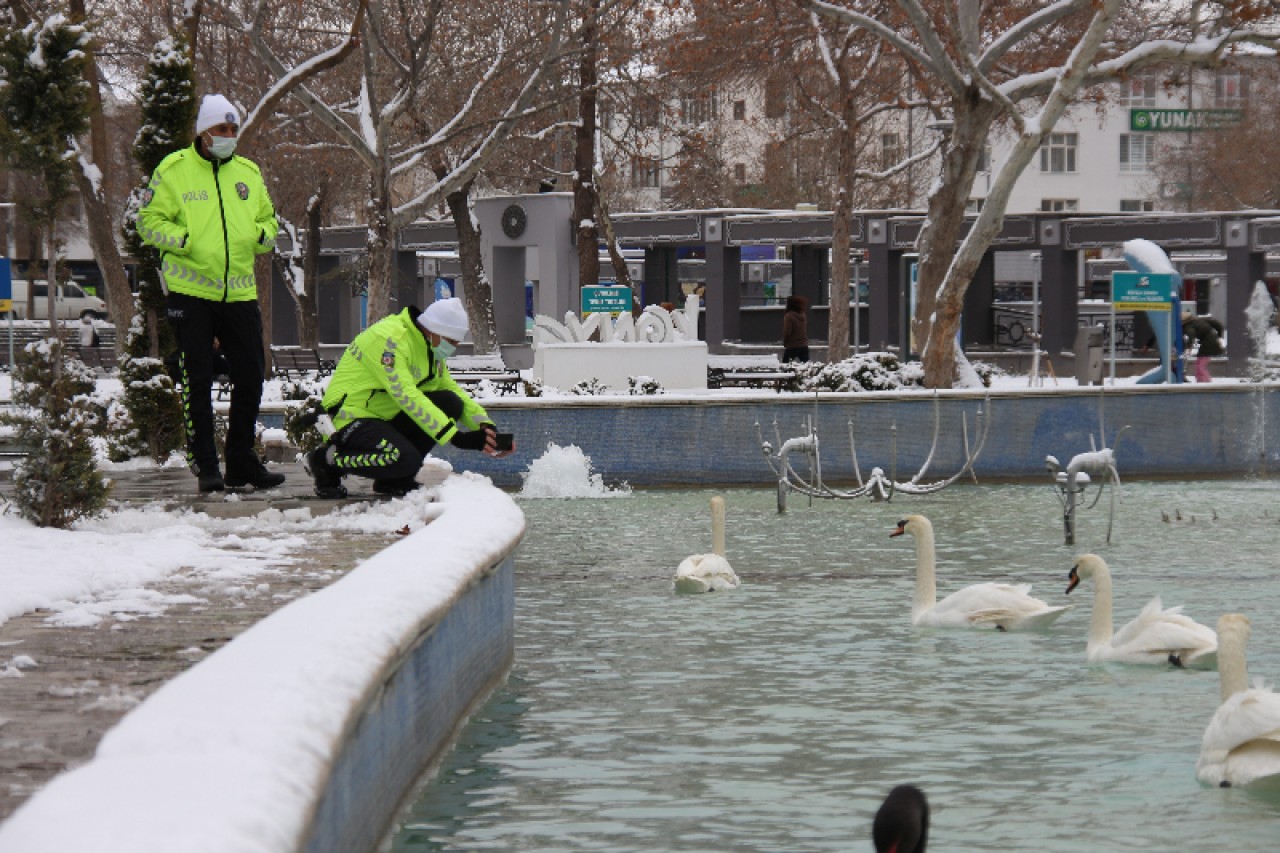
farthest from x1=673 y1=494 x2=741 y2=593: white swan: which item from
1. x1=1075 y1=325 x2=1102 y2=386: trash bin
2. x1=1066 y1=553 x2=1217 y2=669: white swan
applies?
x1=1075 y1=325 x2=1102 y2=386: trash bin

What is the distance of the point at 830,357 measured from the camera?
3947cm

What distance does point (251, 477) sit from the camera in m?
11.8

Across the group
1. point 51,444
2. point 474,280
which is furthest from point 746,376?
point 51,444

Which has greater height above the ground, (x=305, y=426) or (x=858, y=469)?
(x=305, y=426)

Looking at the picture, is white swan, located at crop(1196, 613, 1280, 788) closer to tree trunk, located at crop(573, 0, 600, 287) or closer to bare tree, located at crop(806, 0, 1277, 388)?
bare tree, located at crop(806, 0, 1277, 388)

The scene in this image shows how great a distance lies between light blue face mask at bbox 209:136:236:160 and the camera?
431 inches

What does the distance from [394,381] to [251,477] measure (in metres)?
1.11

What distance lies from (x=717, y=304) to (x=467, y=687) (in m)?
40.9

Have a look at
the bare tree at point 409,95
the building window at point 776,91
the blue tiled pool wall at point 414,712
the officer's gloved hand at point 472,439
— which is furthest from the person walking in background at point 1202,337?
the blue tiled pool wall at point 414,712

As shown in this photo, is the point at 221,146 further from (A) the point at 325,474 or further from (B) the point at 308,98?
(B) the point at 308,98

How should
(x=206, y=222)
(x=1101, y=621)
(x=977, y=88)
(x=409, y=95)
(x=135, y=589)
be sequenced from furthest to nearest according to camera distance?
1. (x=409, y=95)
2. (x=977, y=88)
3. (x=206, y=222)
4. (x=1101, y=621)
5. (x=135, y=589)

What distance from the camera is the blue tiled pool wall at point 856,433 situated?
21.9 metres

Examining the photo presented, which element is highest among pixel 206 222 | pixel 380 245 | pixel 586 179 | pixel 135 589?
pixel 586 179

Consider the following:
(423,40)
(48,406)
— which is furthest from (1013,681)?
(423,40)
